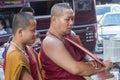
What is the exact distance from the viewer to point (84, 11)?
11.5 metres

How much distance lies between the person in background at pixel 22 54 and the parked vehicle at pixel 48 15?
18.1 ft

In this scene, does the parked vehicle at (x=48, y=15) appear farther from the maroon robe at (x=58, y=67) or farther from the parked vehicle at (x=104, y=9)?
the parked vehicle at (x=104, y=9)

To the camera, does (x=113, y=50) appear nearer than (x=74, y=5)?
Yes

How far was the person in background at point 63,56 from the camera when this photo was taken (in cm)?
325

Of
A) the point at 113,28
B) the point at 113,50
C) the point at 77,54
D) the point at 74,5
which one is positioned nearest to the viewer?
the point at 77,54

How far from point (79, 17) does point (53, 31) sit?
25.7 ft

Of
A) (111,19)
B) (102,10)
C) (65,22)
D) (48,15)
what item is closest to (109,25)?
(111,19)

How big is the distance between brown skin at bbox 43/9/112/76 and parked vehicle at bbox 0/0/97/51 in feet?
17.7

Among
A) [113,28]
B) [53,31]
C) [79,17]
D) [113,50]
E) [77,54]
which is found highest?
[53,31]

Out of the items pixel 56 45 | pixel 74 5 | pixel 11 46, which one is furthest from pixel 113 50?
pixel 74 5

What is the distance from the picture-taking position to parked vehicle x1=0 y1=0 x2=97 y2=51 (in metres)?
9.09

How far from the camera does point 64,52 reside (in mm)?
3268

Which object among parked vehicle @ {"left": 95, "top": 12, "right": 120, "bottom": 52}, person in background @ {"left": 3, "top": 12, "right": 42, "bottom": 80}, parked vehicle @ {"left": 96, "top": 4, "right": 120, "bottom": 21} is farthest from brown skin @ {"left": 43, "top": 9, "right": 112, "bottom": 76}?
parked vehicle @ {"left": 96, "top": 4, "right": 120, "bottom": 21}

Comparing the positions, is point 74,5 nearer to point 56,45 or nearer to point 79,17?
point 79,17
